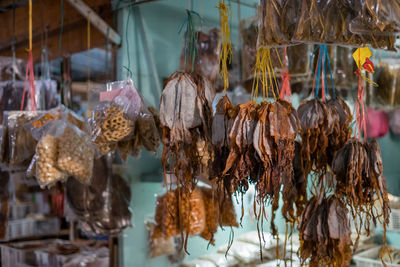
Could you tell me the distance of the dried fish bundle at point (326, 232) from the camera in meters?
1.50

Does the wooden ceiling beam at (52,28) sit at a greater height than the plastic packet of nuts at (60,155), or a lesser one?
greater

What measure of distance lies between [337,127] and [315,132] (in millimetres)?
84

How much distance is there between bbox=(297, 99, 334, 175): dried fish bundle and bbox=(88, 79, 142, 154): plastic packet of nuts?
0.69m

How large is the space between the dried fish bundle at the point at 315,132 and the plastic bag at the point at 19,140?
4.10 ft

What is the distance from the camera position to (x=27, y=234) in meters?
3.12

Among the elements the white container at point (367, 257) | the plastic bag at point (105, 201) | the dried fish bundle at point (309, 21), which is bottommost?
the white container at point (367, 257)

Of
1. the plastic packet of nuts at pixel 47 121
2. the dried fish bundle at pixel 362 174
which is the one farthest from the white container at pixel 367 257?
the plastic packet of nuts at pixel 47 121

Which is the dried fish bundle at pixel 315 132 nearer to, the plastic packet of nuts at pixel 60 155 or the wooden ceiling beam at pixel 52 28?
the plastic packet of nuts at pixel 60 155

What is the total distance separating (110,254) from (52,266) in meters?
0.44

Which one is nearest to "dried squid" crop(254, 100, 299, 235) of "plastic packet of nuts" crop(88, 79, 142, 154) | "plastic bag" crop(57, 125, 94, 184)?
"plastic packet of nuts" crop(88, 79, 142, 154)

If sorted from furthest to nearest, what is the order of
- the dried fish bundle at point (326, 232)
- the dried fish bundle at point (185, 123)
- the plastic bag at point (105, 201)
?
the plastic bag at point (105, 201), the dried fish bundle at point (326, 232), the dried fish bundle at point (185, 123)

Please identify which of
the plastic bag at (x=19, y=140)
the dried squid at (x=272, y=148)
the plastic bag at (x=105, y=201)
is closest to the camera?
the dried squid at (x=272, y=148)

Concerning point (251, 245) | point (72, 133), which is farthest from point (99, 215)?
point (251, 245)

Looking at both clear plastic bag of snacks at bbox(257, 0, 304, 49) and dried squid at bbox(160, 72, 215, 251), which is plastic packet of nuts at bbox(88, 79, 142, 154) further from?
clear plastic bag of snacks at bbox(257, 0, 304, 49)
